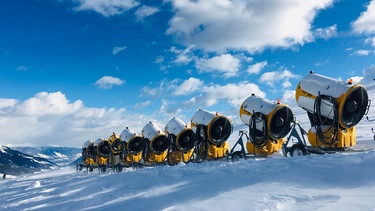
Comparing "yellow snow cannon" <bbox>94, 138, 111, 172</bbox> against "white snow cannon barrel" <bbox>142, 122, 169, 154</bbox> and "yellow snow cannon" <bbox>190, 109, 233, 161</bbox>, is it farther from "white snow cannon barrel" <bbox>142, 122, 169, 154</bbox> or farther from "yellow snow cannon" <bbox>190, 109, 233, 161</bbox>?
"yellow snow cannon" <bbox>190, 109, 233, 161</bbox>

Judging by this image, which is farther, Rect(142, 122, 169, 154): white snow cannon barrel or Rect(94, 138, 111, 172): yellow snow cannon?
Rect(94, 138, 111, 172): yellow snow cannon

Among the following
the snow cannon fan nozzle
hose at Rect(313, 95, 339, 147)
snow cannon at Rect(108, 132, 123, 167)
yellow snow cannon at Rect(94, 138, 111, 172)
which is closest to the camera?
hose at Rect(313, 95, 339, 147)

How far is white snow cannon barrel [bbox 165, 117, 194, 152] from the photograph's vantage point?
28.2 meters

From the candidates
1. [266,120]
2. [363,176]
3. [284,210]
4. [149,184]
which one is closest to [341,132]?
[266,120]

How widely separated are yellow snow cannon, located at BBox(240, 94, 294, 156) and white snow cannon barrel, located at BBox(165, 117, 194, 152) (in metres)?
8.51

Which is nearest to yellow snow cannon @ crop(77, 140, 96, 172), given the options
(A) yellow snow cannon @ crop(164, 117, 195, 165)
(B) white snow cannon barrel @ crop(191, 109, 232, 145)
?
(A) yellow snow cannon @ crop(164, 117, 195, 165)

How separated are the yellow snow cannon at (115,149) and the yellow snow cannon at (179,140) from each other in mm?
9981

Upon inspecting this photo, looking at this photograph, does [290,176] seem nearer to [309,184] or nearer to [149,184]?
[309,184]

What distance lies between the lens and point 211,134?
2464cm

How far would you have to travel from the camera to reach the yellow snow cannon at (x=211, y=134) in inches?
966

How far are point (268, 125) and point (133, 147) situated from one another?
65.0 feet

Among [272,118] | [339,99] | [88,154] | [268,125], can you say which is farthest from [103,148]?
[339,99]

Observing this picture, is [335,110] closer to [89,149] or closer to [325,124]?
[325,124]

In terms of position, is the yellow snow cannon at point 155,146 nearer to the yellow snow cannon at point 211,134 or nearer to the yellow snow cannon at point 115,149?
the yellow snow cannon at point 115,149
